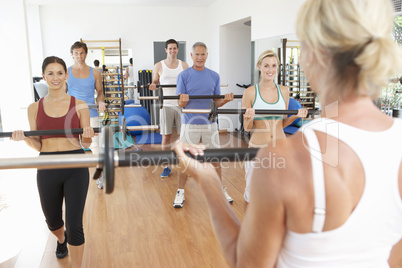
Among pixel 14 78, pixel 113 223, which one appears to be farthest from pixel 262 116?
pixel 14 78

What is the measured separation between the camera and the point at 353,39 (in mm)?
600

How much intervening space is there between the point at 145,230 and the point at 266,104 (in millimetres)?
1528

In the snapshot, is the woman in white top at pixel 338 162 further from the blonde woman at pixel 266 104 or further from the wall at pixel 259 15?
the wall at pixel 259 15

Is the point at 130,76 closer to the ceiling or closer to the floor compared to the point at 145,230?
closer to the ceiling

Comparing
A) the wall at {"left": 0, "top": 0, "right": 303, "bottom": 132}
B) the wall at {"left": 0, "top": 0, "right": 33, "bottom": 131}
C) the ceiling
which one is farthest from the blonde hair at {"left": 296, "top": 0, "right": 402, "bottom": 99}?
the ceiling

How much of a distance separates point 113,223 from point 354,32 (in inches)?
119

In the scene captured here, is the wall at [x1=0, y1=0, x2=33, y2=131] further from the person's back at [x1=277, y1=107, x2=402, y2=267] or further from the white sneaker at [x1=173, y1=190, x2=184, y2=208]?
the person's back at [x1=277, y1=107, x2=402, y2=267]

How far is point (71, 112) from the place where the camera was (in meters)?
2.31

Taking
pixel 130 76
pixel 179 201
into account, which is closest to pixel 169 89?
pixel 179 201

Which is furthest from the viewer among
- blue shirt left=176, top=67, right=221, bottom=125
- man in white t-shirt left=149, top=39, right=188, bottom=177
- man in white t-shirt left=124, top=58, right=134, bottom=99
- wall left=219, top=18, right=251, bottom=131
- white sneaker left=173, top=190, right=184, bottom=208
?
man in white t-shirt left=124, top=58, right=134, bottom=99

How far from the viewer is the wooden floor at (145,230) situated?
257cm

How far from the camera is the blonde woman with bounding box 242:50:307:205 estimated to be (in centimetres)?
263

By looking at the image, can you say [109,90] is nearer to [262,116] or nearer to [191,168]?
[262,116]

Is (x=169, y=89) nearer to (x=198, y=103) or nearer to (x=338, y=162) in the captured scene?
(x=198, y=103)
